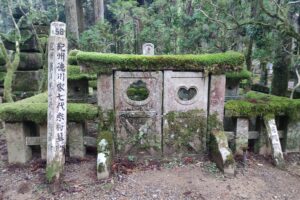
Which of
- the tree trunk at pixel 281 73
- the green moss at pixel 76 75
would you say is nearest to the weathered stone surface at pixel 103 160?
the green moss at pixel 76 75

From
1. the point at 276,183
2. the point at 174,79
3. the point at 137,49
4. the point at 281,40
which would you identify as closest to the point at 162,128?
the point at 174,79

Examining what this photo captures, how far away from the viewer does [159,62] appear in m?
4.32

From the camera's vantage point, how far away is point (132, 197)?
3613 mm

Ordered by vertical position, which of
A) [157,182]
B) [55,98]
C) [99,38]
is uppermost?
[99,38]

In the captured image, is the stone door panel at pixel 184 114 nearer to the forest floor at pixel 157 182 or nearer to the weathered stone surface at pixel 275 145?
the forest floor at pixel 157 182

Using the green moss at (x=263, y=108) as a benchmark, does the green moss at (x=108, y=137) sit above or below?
below

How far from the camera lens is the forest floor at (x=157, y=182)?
3654 millimetres

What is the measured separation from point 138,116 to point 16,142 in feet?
6.90

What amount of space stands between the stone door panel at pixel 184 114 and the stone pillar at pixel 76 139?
1.43 m

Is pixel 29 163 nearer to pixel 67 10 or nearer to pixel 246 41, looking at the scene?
pixel 246 41

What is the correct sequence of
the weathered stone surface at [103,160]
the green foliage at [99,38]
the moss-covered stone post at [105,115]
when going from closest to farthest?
the weathered stone surface at [103,160] < the moss-covered stone post at [105,115] < the green foliage at [99,38]

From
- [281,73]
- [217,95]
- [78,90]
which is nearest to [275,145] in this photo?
[217,95]

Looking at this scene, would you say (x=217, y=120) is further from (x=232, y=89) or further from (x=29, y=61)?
(x=29, y=61)

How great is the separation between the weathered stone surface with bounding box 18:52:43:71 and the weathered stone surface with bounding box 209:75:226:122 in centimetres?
651
